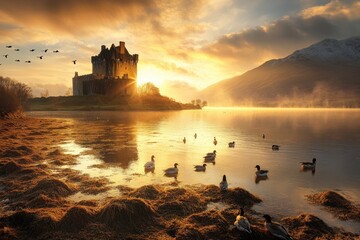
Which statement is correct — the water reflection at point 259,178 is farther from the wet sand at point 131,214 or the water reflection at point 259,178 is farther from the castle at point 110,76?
the castle at point 110,76

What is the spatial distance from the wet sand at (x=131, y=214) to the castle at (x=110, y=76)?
464 feet

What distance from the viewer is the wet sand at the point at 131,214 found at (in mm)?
13438

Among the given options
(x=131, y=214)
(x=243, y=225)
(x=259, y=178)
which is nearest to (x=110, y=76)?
(x=259, y=178)

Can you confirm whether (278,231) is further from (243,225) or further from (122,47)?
(122,47)

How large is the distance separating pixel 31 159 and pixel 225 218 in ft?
71.5

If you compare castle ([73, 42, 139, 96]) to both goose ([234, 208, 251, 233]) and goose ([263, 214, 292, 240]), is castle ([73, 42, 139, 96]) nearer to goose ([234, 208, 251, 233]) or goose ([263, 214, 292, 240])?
goose ([234, 208, 251, 233])

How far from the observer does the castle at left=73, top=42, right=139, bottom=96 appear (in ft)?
517

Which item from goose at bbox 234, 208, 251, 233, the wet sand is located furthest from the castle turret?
goose at bbox 234, 208, 251, 233

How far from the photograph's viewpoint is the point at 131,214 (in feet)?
48.8

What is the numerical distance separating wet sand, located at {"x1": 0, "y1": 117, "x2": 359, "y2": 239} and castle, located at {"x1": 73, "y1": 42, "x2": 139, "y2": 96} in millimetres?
141293

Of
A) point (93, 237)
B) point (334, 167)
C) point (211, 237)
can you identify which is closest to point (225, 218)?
point (211, 237)

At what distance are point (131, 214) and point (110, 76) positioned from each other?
153 metres

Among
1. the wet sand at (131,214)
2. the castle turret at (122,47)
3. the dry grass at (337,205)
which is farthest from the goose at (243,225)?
the castle turret at (122,47)

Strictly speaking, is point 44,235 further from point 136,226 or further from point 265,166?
point 265,166
